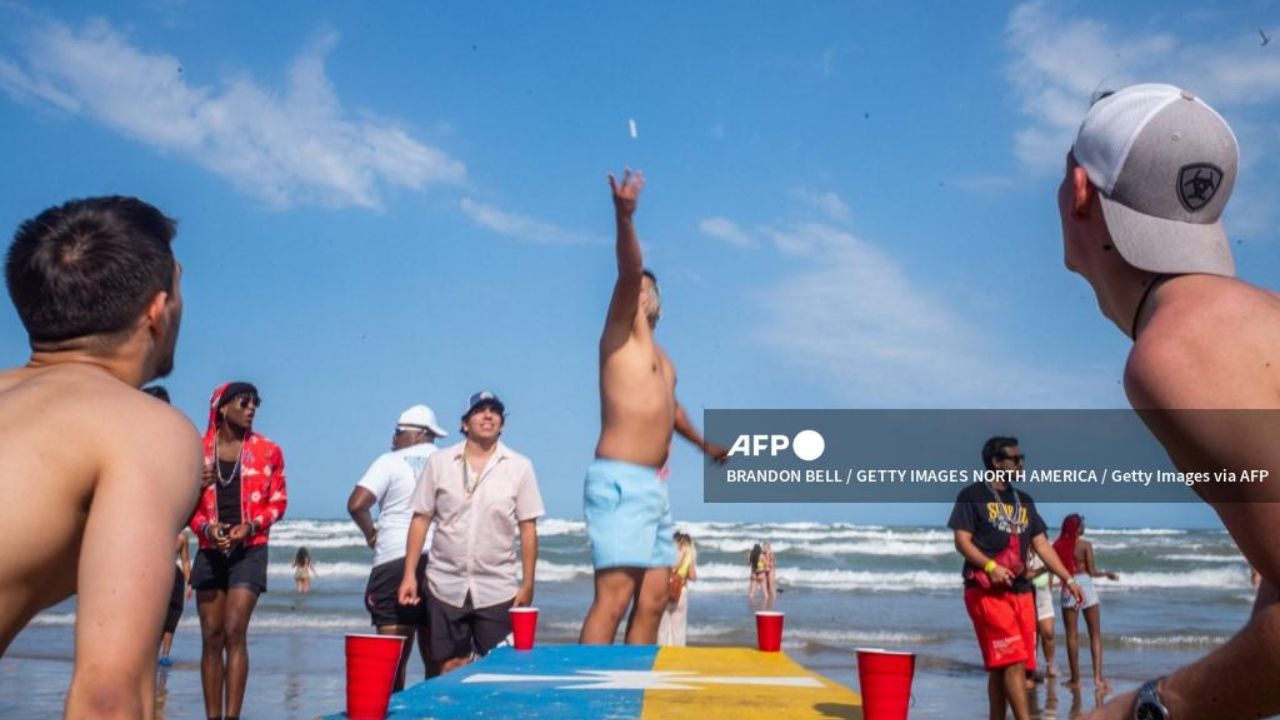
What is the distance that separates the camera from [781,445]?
6.61 metres

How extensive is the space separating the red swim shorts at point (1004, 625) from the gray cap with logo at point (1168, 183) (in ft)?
18.6

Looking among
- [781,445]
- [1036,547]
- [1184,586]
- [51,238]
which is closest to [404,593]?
[781,445]

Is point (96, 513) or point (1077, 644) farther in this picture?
point (1077, 644)

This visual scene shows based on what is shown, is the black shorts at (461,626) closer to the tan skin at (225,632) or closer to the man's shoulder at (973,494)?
the tan skin at (225,632)

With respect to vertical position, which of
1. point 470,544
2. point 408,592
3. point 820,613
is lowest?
point 820,613

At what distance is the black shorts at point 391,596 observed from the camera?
7.00 m

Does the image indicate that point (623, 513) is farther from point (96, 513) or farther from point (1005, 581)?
point (96, 513)

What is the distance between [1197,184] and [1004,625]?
5.90 metres

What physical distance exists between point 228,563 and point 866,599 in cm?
1807

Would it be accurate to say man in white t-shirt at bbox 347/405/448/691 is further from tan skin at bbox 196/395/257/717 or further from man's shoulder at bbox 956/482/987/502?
man's shoulder at bbox 956/482/987/502

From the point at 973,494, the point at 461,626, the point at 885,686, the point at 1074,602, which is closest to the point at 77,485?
the point at 885,686

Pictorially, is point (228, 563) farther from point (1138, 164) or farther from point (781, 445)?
point (1138, 164)

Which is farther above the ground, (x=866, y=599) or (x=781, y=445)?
(x=781, y=445)

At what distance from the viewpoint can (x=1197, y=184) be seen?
4.82 ft
